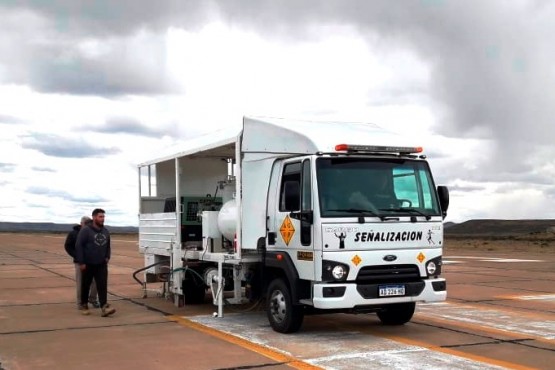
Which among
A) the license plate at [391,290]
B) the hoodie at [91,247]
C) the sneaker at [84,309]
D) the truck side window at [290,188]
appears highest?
the truck side window at [290,188]

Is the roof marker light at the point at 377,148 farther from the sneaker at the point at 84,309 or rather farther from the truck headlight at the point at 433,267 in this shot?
the sneaker at the point at 84,309

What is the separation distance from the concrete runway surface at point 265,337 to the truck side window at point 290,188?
1856 mm

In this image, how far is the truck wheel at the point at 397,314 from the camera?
400 inches

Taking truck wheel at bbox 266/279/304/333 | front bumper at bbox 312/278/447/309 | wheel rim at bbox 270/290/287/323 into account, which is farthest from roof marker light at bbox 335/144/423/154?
wheel rim at bbox 270/290/287/323

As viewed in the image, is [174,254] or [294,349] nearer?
[294,349]

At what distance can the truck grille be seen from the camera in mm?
8930

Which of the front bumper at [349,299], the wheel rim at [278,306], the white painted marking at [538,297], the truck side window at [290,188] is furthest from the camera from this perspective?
the white painted marking at [538,297]

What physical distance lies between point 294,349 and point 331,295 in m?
0.84

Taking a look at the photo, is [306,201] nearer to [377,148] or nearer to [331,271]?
[331,271]

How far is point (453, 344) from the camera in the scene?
888cm

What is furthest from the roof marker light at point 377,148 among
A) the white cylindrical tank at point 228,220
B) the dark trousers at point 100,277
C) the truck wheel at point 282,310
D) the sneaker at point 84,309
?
the sneaker at point 84,309

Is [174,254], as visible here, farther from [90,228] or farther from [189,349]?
→ [189,349]

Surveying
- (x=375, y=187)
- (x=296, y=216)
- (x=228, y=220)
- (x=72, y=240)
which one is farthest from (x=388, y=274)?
(x=72, y=240)

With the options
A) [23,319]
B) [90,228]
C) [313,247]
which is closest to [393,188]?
[313,247]
